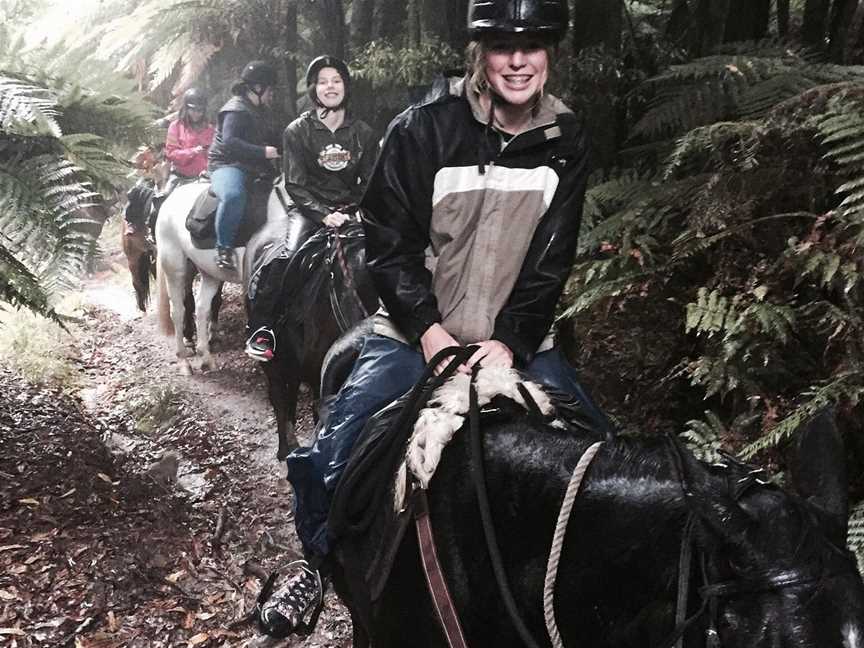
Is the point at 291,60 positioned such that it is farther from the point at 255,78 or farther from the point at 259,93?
the point at 255,78

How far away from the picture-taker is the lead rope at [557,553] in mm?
1656

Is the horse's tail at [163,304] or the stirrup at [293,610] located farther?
the horse's tail at [163,304]

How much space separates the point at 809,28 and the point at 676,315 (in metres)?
2.99

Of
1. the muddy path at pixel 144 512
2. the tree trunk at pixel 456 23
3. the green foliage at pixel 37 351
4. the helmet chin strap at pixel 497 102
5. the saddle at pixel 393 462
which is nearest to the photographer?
the saddle at pixel 393 462

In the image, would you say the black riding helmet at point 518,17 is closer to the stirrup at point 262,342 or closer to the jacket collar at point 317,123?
the jacket collar at point 317,123

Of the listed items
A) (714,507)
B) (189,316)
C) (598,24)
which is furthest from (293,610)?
(189,316)

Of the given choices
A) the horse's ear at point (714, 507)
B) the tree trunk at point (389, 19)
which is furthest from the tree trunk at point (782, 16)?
the horse's ear at point (714, 507)

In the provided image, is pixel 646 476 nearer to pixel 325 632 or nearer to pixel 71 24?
pixel 325 632

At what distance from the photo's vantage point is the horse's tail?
820cm

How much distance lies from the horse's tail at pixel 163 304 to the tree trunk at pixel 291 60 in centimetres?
226

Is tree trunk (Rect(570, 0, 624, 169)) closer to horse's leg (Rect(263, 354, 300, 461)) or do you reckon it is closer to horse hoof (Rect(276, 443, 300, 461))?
horse's leg (Rect(263, 354, 300, 461))

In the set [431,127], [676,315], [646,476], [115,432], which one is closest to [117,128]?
[115,432]

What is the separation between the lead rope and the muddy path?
2.50 m

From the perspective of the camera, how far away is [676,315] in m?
3.91
